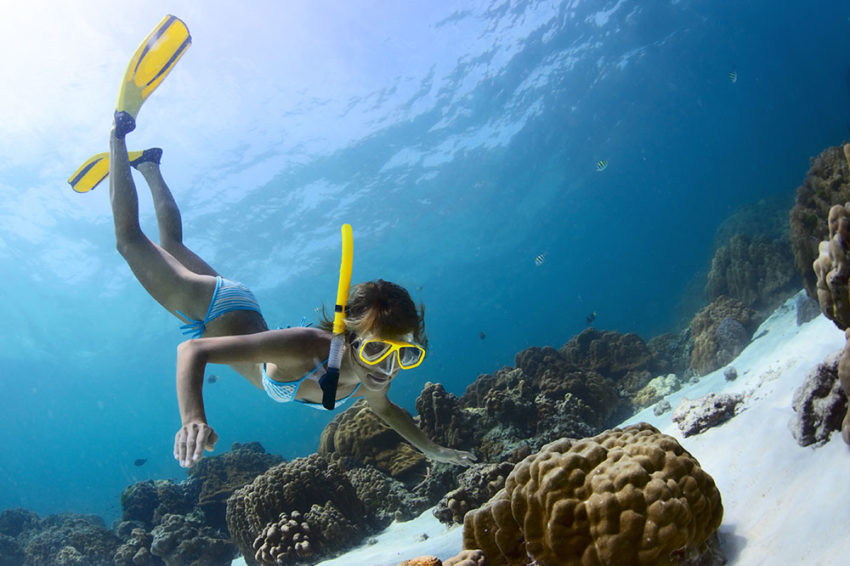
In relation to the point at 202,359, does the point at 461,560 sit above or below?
below

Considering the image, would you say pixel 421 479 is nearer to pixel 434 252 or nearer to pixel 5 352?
pixel 434 252

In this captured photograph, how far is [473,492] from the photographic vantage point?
17.0 feet

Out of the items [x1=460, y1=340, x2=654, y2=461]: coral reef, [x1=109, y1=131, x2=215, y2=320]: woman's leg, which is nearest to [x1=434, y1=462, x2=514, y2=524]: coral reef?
[x1=460, y1=340, x2=654, y2=461]: coral reef

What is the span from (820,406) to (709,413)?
6.05 ft

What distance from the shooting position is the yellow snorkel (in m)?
2.96

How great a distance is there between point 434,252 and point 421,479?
4471cm

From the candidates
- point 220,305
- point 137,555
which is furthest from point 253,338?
point 137,555

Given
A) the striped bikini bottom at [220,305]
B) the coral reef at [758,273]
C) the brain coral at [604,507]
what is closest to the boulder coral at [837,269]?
the brain coral at [604,507]

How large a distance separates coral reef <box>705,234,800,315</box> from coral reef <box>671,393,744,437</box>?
9.72 m

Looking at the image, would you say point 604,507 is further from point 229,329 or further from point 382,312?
point 229,329

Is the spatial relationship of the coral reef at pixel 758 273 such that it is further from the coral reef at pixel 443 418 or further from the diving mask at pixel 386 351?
the diving mask at pixel 386 351

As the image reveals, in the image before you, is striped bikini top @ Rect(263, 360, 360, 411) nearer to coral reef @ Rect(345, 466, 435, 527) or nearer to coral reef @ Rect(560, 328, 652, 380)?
coral reef @ Rect(345, 466, 435, 527)

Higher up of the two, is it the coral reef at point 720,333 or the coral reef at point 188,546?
the coral reef at point 188,546

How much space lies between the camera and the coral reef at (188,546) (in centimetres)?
811
